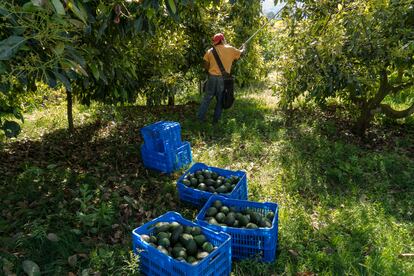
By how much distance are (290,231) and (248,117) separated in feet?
13.1

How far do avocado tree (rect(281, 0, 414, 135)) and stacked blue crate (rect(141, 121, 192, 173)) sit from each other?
2065mm

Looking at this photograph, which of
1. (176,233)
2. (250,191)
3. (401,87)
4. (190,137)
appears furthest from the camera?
(190,137)

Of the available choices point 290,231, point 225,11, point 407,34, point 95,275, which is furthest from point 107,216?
point 225,11

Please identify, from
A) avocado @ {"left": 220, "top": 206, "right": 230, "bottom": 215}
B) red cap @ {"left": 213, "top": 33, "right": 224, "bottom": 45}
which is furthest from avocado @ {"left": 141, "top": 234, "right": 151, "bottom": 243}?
red cap @ {"left": 213, "top": 33, "right": 224, "bottom": 45}

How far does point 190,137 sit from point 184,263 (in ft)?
12.2

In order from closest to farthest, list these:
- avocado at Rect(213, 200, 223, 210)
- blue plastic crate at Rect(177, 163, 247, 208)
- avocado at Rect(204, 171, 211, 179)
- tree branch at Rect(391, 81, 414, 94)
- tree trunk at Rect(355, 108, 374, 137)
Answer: avocado at Rect(213, 200, 223, 210), blue plastic crate at Rect(177, 163, 247, 208), avocado at Rect(204, 171, 211, 179), tree branch at Rect(391, 81, 414, 94), tree trunk at Rect(355, 108, 374, 137)

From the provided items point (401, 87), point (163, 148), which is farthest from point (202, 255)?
point (401, 87)

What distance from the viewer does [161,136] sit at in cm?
429

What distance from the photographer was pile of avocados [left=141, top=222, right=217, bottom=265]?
2.53 m

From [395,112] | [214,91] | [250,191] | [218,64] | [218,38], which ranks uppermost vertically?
[218,38]

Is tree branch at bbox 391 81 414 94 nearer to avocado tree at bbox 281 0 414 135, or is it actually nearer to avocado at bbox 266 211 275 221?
avocado tree at bbox 281 0 414 135

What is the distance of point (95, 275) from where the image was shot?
2.66 meters

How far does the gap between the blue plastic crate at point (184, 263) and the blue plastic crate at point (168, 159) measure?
1.56 metres

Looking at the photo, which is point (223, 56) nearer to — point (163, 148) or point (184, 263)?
point (163, 148)
